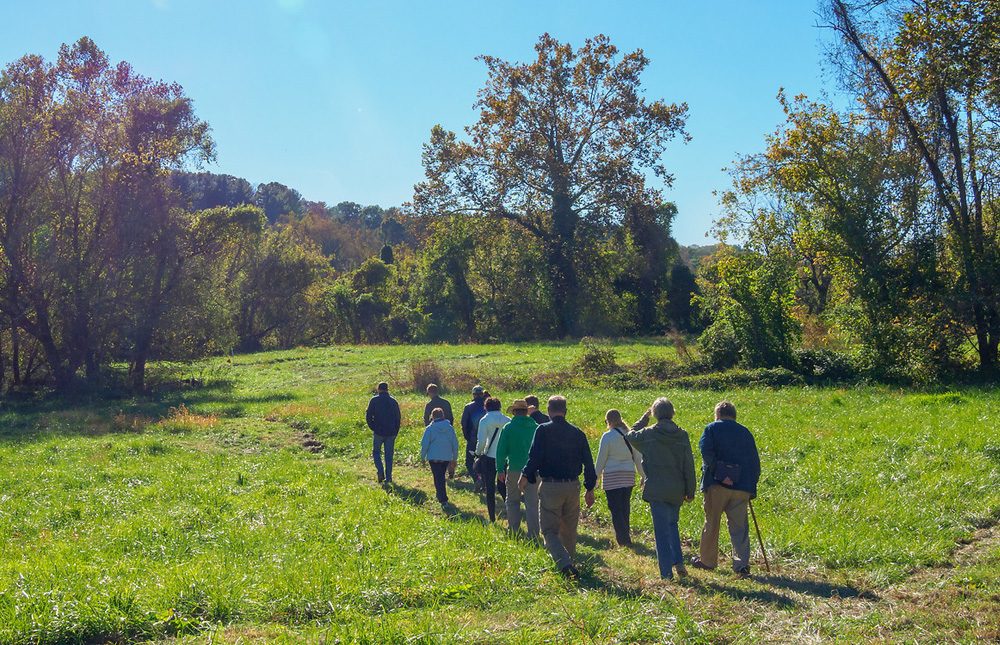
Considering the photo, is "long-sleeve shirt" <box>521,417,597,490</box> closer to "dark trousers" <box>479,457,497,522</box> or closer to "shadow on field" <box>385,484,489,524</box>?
"shadow on field" <box>385,484,489,524</box>

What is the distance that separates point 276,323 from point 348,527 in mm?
59394

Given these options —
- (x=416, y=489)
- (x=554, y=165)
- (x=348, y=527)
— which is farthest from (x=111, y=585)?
(x=554, y=165)

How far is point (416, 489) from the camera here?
558 inches

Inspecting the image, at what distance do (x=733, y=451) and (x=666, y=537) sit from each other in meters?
1.14

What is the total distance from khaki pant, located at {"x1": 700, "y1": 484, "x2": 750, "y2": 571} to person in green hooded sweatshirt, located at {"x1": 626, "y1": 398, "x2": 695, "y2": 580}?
31cm

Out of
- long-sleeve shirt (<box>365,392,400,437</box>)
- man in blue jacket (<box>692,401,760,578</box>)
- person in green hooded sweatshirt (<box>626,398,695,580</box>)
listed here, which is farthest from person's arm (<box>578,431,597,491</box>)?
long-sleeve shirt (<box>365,392,400,437</box>)

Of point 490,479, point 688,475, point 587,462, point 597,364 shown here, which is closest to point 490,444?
point 490,479

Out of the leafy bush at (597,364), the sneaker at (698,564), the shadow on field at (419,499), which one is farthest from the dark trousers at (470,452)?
the leafy bush at (597,364)

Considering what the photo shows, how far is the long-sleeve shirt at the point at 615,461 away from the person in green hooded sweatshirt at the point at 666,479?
973mm

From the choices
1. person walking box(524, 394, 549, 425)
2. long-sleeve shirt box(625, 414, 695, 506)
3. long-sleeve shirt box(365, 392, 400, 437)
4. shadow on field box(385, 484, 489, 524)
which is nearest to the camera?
long-sleeve shirt box(625, 414, 695, 506)

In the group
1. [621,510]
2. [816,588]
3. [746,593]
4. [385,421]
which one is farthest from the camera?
[385,421]

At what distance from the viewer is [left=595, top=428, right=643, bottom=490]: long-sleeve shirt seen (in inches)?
388

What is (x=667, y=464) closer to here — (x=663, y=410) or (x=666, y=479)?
(x=666, y=479)

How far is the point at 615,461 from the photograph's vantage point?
9.90m
